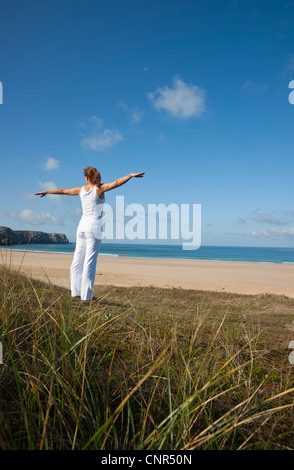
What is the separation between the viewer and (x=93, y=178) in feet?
18.1

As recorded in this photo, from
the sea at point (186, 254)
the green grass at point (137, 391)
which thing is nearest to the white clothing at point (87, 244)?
the green grass at point (137, 391)

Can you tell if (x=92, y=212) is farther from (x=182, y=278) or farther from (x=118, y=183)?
(x=182, y=278)

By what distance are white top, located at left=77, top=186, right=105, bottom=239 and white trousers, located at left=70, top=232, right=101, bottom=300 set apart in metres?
0.10

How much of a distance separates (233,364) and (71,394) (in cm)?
140

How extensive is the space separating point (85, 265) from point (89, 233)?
0.61 meters

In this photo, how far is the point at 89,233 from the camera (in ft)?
17.6

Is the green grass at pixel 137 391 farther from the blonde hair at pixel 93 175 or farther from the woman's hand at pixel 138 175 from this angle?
the blonde hair at pixel 93 175

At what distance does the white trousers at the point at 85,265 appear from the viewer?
5254 millimetres

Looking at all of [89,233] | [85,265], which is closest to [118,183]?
[89,233]

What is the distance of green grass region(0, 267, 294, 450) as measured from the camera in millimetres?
1424

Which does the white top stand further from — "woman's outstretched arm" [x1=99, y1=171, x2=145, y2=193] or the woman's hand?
the woman's hand

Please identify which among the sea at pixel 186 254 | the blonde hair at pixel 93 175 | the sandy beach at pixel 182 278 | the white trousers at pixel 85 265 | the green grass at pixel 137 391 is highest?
the blonde hair at pixel 93 175
